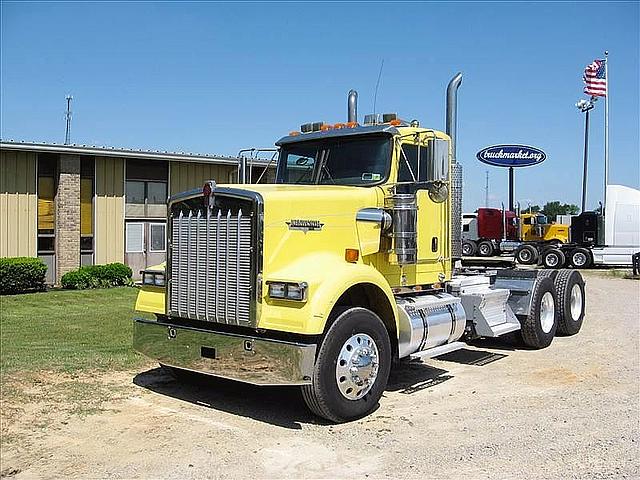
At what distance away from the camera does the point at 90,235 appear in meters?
21.1

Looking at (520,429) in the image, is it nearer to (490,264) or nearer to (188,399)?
(188,399)

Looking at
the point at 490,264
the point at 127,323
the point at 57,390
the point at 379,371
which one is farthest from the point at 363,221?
the point at 127,323

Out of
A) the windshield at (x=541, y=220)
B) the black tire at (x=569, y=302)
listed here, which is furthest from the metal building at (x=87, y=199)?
the windshield at (x=541, y=220)

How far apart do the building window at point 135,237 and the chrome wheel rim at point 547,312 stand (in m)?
14.7

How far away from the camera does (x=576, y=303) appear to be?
11.4m

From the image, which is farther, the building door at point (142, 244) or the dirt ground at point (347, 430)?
the building door at point (142, 244)

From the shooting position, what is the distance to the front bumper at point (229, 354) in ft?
18.9

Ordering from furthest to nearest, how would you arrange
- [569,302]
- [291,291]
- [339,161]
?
[569,302] → [339,161] → [291,291]

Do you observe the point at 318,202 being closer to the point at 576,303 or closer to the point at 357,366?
the point at 357,366

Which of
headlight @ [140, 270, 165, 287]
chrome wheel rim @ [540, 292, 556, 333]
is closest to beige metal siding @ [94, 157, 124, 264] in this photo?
chrome wheel rim @ [540, 292, 556, 333]

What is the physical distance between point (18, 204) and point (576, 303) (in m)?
15.2

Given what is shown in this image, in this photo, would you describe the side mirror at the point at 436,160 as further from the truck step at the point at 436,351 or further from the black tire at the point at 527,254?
the black tire at the point at 527,254

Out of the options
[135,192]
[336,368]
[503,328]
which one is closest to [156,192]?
[135,192]

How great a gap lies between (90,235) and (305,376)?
55.1 feet
